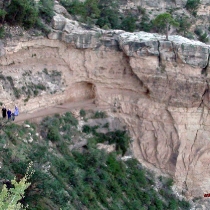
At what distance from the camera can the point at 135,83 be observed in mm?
27406

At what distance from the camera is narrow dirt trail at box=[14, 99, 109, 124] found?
2422 centimetres

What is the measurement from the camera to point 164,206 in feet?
86.6

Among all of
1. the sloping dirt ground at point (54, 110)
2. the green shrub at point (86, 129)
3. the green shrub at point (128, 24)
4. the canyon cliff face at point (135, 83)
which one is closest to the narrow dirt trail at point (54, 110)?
the sloping dirt ground at point (54, 110)

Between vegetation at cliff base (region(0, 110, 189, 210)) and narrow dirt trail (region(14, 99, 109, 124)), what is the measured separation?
1.96 feet

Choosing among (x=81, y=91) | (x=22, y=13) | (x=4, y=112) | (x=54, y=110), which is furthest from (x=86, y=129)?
(x=22, y=13)

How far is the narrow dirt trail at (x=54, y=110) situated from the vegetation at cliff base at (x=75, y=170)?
1.96 feet

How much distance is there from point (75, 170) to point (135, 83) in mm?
9596

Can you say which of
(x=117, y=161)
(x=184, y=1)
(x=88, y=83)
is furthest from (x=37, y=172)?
(x=184, y=1)

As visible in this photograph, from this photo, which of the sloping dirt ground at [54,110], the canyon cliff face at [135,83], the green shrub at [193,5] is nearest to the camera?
the sloping dirt ground at [54,110]

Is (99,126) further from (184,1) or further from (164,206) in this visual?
(184,1)

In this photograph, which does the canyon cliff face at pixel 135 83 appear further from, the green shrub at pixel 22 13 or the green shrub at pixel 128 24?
the green shrub at pixel 128 24

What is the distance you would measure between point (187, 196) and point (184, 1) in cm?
2479

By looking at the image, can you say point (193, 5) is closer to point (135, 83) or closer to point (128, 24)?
point (128, 24)

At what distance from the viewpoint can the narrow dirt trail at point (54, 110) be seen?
24216 mm
